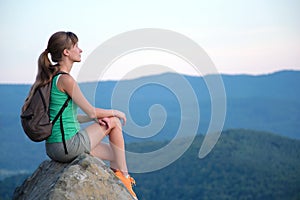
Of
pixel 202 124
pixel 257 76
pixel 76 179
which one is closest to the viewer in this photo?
pixel 76 179

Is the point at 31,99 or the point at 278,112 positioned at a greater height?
the point at 31,99

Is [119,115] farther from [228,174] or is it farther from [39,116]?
[228,174]

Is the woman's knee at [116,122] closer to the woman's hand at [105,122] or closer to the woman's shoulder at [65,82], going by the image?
the woman's hand at [105,122]

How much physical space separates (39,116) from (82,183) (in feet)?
2.81

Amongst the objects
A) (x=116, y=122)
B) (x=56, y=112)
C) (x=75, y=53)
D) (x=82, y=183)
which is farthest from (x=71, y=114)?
A: (x=82, y=183)

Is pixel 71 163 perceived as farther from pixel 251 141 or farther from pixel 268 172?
pixel 251 141

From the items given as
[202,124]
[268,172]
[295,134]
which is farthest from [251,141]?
[295,134]

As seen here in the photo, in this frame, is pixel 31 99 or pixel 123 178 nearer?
pixel 31 99

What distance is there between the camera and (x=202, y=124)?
95688 mm

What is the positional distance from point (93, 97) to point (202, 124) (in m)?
90.6

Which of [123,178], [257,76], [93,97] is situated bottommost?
[257,76]

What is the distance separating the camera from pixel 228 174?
5772 cm

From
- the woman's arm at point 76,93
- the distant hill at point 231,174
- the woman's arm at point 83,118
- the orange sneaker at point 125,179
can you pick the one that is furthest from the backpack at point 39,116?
the distant hill at point 231,174

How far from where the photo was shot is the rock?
4.72 metres
